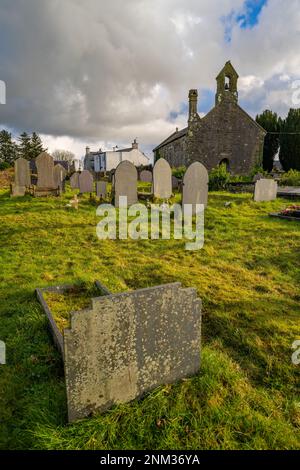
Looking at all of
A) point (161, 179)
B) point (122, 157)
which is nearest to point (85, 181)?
point (161, 179)

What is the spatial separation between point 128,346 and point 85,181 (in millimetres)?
14680

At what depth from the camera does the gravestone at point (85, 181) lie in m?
16.2

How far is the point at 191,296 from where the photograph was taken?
9.78ft

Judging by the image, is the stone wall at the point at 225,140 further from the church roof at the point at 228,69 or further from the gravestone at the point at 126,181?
the gravestone at the point at 126,181

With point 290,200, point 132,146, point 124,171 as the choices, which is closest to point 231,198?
point 290,200

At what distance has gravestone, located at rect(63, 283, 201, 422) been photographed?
8.15 ft

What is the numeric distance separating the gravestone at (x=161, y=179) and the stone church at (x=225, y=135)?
553 inches

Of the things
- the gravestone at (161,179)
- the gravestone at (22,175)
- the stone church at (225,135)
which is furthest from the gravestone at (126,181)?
the stone church at (225,135)

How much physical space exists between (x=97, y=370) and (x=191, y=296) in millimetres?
1100

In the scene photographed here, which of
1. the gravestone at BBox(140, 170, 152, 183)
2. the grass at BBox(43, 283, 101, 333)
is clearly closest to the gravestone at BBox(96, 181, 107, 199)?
the grass at BBox(43, 283, 101, 333)

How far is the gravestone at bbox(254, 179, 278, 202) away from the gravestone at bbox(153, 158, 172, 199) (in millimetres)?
3977

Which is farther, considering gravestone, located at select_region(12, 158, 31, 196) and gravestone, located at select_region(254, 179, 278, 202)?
gravestone, located at select_region(12, 158, 31, 196)

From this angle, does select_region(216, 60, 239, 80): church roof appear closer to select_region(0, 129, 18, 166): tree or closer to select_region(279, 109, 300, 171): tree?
select_region(279, 109, 300, 171): tree

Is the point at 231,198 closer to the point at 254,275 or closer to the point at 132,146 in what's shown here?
the point at 254,275
